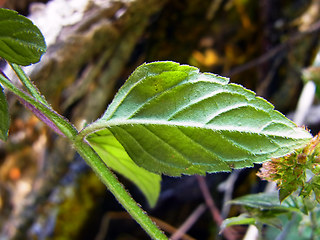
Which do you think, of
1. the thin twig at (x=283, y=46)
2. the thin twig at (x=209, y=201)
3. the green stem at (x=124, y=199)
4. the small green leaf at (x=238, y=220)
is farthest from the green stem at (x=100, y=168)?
the thin twig at (x=283, y=46)

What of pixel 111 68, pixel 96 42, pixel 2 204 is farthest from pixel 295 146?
pixel 2 204

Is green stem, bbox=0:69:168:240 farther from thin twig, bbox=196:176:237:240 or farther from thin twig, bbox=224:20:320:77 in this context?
thin twig, bbox=224:20:320:77

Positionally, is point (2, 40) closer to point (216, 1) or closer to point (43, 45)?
point (43, 45)

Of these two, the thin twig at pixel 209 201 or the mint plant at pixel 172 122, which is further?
the thin twig at pixel 209 201

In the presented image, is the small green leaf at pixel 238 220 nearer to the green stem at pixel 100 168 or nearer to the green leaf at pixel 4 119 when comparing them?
the green stem at pixel 100 168

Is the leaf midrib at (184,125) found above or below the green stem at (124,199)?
above

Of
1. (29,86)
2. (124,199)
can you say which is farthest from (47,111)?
(124,199)
